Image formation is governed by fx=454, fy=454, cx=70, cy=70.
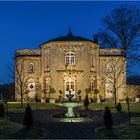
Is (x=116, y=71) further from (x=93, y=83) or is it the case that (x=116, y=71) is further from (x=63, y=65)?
(x=63, y=65)

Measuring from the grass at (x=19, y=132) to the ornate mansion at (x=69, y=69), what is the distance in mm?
34467

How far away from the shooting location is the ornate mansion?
60094 millimetres

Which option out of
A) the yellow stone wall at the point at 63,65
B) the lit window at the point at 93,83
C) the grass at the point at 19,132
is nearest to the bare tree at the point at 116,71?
the yellow stone wall at the point at 63,65

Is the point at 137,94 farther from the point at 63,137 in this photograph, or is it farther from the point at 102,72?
the point at 63,137

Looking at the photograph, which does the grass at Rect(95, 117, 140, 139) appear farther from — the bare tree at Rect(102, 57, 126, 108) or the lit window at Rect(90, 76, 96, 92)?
the bare tree at Rect(102, 57, 126, 108)

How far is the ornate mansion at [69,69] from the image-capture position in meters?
60.1

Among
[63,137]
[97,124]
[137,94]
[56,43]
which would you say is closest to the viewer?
[63,137]

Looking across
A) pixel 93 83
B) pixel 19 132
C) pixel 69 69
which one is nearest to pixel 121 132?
pixel 19 132

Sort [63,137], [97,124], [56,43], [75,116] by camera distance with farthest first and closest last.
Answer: [56,43]
[75,116]
[97,124]
[63,137]

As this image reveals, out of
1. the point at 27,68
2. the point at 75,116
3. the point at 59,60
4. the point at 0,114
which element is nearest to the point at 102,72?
the point at 59,60

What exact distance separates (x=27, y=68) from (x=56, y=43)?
5796mm

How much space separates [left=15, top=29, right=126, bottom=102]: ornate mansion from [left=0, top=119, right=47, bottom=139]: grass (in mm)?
34467

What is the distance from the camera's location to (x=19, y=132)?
75.0ft

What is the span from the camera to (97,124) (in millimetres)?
27797
